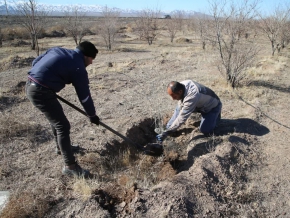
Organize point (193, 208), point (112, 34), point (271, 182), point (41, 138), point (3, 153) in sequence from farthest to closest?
1. point (112, 34)
2. point (41, 138)
3. point (3, 153)
4. point (271, 182)
5. point (193, 208)

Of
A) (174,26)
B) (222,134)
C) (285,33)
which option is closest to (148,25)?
(174,26)

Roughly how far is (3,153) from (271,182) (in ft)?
12.6

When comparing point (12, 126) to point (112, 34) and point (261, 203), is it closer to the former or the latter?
point (261, 203)

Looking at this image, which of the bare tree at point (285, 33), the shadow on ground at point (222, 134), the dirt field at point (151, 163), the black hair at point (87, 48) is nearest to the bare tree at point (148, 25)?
the bare tree at point (285, 33)

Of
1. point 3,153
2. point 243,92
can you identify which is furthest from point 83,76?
point 243,92

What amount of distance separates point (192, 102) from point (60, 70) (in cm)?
189

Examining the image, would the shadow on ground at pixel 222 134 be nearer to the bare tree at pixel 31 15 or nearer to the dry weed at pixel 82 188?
the dry weed at pixel 82 188

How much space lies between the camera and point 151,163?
13.3 ft

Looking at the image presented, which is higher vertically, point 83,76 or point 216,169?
point 83,76

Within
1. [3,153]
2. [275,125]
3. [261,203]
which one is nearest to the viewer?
[261,203]

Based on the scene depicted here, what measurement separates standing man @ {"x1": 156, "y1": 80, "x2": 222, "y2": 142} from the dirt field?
14.5 inches

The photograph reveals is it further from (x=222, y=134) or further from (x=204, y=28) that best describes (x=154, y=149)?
(x=204, y=28)

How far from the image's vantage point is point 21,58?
38.7 ft

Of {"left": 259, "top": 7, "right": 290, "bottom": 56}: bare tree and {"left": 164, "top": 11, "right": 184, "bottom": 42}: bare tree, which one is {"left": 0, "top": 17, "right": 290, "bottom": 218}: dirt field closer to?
{"left": 259, "top": 7, "right": 290, "bottom": 56}: bare tree
